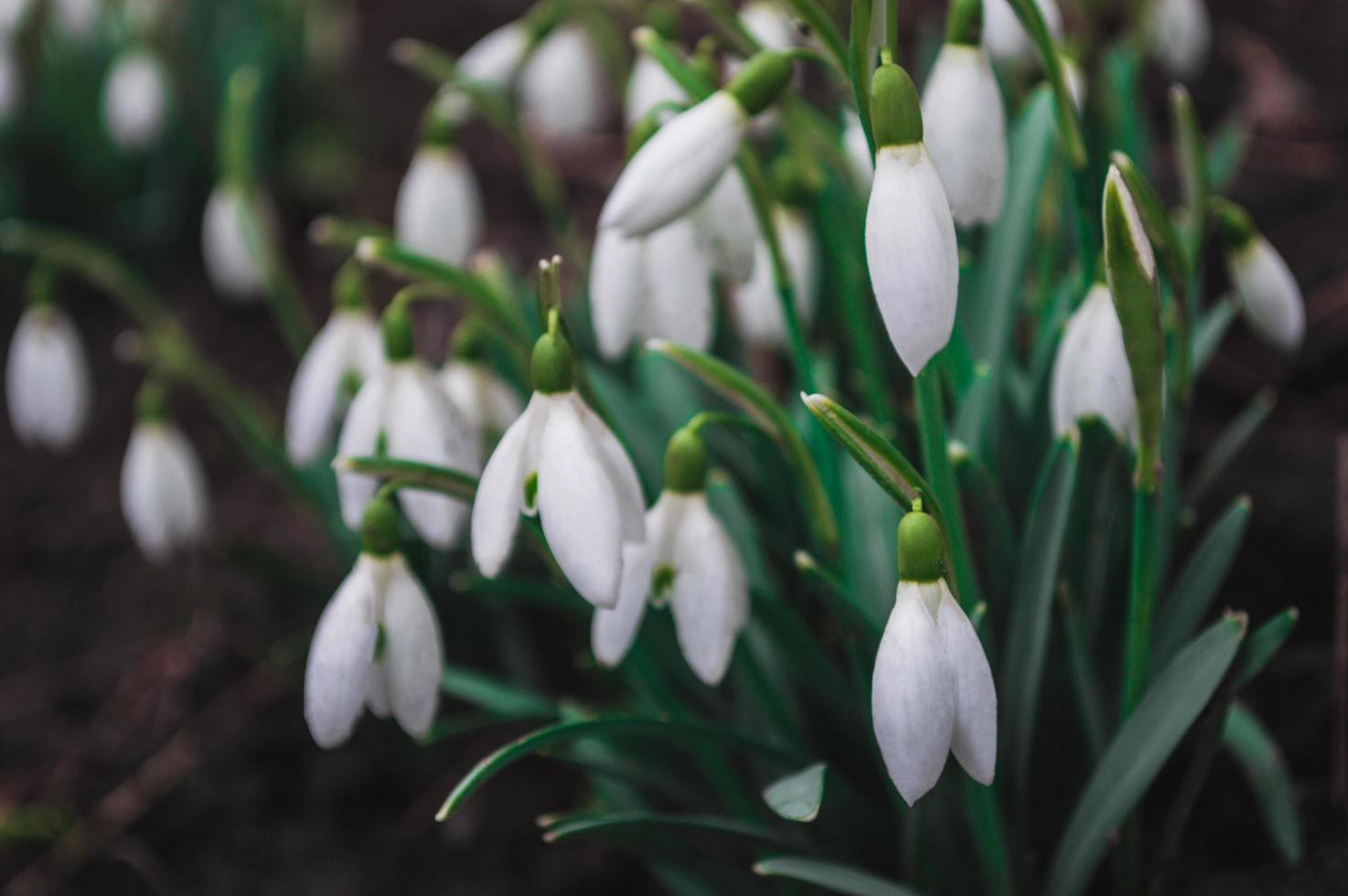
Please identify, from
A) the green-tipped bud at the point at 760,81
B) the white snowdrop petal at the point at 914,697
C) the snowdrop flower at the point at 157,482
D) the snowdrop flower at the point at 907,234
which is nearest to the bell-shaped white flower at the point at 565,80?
the snowdrop flower at the point at 157,482

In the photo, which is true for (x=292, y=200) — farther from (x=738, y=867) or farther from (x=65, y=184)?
(x=738, y=867)

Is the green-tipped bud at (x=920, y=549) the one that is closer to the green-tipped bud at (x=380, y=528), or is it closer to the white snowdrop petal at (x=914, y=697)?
the white snowdrop petal at (x=914, y=697)

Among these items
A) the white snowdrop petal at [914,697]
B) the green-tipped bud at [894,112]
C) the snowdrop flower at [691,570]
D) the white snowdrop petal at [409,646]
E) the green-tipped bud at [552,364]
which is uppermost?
the green-tipped bud at [894,112]

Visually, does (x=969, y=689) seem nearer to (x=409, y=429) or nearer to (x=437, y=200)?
(x=409, y=429)

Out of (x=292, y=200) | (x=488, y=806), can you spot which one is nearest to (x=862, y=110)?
(x=488, y=806)

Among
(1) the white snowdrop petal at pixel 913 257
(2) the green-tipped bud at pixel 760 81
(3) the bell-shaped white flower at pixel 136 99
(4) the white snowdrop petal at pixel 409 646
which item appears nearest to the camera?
(1) the white snowdrop petal at pixel 913 257

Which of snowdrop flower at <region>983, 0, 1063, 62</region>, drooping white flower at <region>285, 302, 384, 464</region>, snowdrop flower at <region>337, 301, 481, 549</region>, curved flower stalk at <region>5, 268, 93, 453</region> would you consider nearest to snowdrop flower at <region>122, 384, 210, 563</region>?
curved flower stalk at <region>5, 268, 93, 453</region>

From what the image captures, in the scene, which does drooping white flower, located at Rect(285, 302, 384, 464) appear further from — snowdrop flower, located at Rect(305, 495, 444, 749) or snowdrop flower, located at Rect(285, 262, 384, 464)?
snowdrop flower, located at Rect(305, 495, 444, 749)
